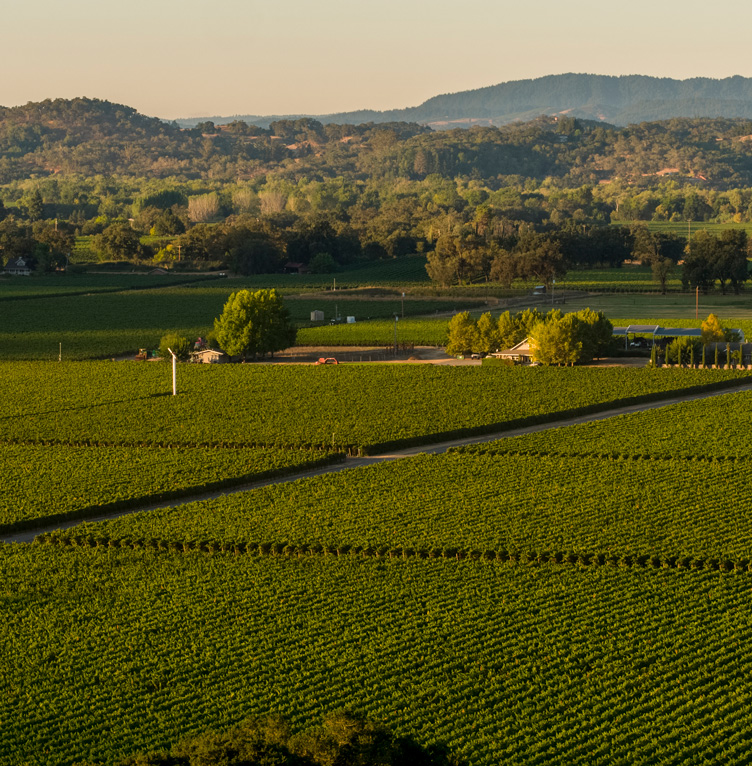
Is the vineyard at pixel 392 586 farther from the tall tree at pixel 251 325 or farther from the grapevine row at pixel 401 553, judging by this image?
the tall tree at pixel 251 325

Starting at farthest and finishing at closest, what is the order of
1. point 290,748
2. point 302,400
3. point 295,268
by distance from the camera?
point 295,268
point 302,400
point 290,748

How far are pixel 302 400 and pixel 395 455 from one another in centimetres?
1406

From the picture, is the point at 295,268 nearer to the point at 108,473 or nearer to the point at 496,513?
the point at 108,473

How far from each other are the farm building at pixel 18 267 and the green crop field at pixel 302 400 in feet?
304

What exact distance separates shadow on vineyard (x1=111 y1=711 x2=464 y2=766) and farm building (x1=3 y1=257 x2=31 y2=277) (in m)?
160

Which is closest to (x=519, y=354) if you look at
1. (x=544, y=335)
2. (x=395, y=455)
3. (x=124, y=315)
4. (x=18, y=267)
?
(x=544, y=335)

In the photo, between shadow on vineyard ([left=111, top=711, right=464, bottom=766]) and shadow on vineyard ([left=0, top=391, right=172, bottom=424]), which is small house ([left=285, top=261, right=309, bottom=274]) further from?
shadow on vineyard ([left=111, top=711, right=464, bottom=766])

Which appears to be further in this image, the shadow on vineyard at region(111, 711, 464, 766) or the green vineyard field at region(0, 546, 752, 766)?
the green vineyard field at region(0, 546, 752, 766)

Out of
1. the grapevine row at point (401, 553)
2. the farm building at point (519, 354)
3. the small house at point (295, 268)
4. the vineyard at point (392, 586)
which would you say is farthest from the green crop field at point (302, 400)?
the small house at point (295, 268)

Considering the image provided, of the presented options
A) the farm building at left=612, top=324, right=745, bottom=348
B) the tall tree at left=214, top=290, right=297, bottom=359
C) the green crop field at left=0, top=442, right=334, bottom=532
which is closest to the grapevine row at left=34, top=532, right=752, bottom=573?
the green crop field at left=0, top=442, right=334, bottom=532

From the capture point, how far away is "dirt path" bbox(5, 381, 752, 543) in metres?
43.3

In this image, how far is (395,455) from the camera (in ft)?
182

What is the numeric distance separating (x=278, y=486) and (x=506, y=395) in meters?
25.1

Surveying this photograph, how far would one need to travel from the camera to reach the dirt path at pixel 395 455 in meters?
43.3
